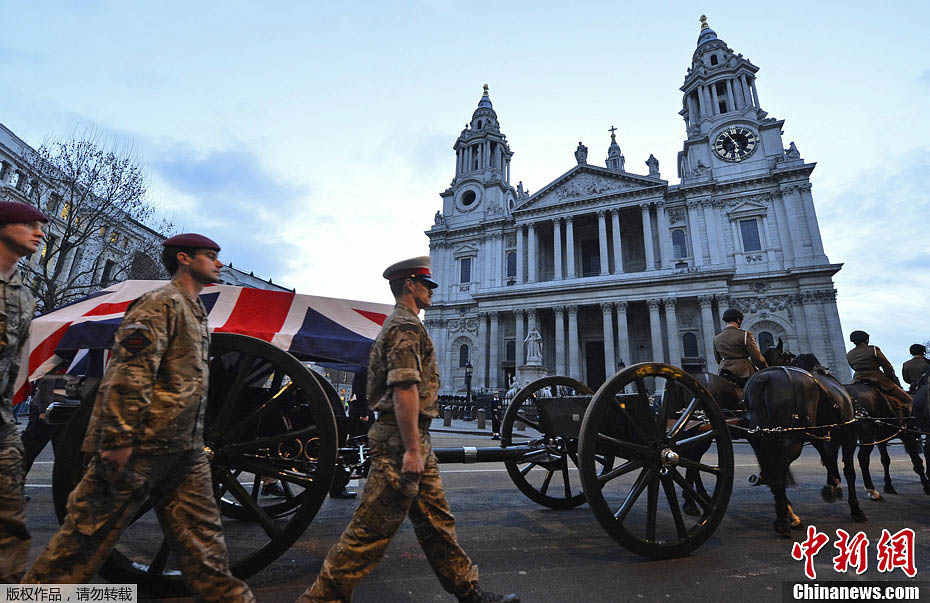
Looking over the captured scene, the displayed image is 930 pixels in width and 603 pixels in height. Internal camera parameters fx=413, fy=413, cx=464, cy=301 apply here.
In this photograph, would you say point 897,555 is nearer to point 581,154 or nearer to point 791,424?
point 791,424

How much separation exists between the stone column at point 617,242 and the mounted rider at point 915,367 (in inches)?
972

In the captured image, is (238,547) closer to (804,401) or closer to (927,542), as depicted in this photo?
(804,401)

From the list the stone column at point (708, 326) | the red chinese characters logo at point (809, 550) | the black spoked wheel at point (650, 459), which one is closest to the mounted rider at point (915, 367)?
the red chinese characters logo at point (809, 550)

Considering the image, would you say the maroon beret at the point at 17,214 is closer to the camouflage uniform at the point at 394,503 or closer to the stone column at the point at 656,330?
the camouflage uniform at the point at 394,503

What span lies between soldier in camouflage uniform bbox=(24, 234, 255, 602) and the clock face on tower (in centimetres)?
4053

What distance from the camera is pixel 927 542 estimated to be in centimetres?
382

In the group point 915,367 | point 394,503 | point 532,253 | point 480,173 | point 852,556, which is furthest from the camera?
point 480,173

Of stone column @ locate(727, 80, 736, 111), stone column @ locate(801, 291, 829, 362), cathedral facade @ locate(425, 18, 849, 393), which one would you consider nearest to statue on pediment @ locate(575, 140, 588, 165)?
cathedral facade @ locate(425, 18, 849, 393)

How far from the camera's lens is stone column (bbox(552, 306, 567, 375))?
31.1 m

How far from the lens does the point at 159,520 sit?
5.89 feet

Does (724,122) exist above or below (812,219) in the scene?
above

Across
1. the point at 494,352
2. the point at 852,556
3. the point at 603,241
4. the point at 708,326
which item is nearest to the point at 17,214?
the point at 852,556

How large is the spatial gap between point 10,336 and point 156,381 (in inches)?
39.5

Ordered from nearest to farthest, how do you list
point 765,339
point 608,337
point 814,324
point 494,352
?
point 814,324 → point 765,339 → point 608,337 → point 494,352
